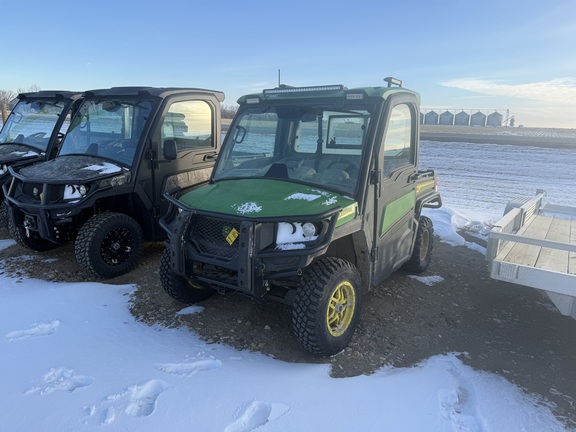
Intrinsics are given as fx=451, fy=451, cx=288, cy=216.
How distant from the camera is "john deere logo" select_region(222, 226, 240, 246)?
3.53m

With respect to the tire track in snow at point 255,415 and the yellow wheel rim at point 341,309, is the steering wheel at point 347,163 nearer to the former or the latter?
the yellow wheel rim at point 341,309

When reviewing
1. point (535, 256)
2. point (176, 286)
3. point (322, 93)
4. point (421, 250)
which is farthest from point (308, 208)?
point (421, 250)

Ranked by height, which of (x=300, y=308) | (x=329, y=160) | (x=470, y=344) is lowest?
(x=470, y=344)

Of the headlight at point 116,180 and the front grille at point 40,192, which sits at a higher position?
the headlight at point 116,180

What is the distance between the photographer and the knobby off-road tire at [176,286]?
4.29m

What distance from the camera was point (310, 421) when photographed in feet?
9.53

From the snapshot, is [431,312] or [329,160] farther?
[431,312]

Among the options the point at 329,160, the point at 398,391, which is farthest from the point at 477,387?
the point at 329,160

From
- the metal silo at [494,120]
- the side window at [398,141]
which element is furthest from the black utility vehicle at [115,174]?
the metal silo at [494,120]

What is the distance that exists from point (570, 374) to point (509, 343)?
0.56 metres

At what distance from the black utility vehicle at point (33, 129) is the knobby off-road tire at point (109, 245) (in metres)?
2.56

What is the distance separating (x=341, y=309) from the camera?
3770 mm

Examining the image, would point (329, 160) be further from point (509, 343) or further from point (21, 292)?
point (21, 292)

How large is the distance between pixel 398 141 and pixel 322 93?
894mm
